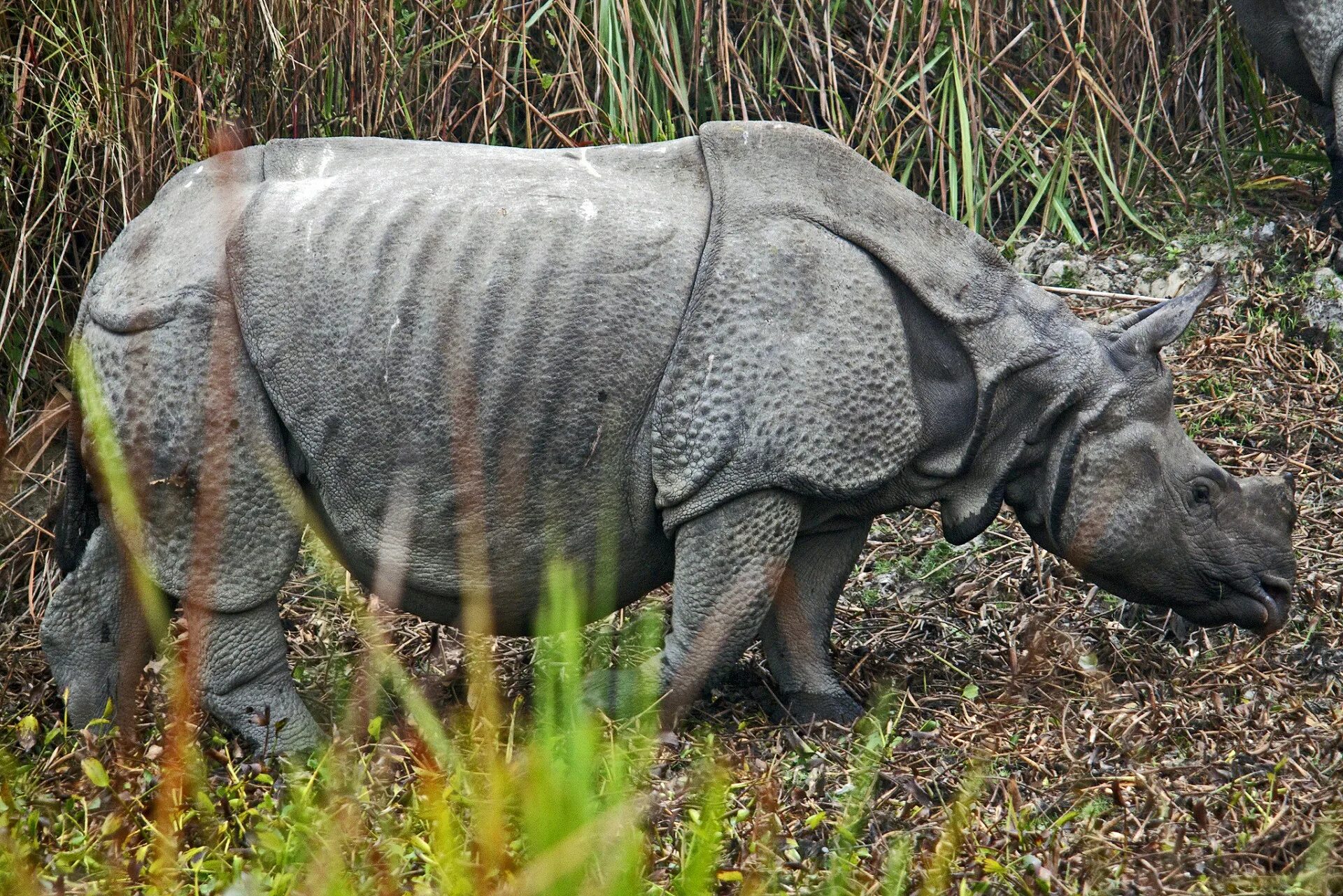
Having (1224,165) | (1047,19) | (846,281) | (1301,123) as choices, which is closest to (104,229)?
(846,281)

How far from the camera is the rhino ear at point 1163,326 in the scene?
429 centimetres

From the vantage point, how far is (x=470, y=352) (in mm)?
4031

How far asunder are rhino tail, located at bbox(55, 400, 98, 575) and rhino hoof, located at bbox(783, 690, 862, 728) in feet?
6.38

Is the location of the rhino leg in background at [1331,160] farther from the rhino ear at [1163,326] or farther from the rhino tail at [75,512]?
the rhino tail at [75,512]

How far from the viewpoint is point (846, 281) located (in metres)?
4.13

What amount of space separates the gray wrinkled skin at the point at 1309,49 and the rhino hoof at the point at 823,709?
323 centimetres

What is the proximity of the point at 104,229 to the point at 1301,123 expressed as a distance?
16.3 feet

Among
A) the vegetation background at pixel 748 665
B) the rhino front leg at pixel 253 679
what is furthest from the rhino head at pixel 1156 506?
the rhino front leg at pixel 253 679

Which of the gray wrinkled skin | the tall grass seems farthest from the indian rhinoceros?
the gray wrinkled skin

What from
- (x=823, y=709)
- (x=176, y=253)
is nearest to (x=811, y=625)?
(x=823, y=709)

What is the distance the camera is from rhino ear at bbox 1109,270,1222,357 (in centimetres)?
429

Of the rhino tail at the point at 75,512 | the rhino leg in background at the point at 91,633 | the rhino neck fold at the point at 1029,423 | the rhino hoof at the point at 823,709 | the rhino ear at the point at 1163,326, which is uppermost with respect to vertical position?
the rhino ear at the point at 1163,326

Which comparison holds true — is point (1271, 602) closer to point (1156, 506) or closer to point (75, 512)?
point (1156, 506)

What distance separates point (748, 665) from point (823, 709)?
0.50 m
